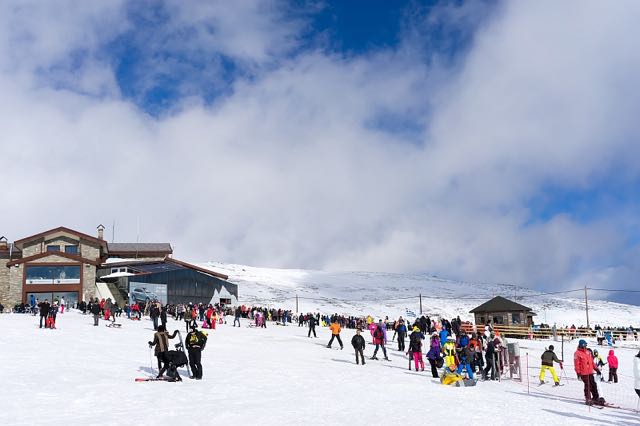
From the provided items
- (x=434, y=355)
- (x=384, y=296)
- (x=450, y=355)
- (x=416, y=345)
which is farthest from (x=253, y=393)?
(x=384, y=296)

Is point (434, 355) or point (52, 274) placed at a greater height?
point (52, 274)

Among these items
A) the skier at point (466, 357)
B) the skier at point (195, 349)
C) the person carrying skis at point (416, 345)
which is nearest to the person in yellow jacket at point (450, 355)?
the skier at point (466, 357)

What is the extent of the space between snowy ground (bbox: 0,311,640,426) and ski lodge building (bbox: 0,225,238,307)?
25.3 meters

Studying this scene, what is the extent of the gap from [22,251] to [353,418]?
2126 inches

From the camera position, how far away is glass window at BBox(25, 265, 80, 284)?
168 ft

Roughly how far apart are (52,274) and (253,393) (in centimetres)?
4320

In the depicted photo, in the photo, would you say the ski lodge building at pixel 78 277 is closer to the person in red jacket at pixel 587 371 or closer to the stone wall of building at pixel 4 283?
the stone wall of building at pixel 4 283

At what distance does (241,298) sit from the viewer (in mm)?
92812

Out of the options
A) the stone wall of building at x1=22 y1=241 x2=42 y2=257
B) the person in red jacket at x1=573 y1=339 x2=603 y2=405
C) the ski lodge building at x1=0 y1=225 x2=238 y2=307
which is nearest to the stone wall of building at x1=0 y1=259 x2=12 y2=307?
the ski lodge building at x1=0 y1=225 x2=238 y2=307

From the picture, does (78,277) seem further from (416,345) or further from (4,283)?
(416,345)

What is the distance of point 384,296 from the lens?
4697 inches

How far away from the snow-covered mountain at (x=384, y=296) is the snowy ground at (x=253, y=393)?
6175cm

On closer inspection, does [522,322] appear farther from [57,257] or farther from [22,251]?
[22,251]

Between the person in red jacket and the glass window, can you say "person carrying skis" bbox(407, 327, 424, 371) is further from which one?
the glass window
